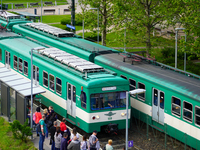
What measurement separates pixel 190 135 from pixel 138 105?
14.4 ft

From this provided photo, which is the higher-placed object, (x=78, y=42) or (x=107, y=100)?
(x=78, y=42)

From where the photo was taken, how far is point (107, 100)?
19.4 m

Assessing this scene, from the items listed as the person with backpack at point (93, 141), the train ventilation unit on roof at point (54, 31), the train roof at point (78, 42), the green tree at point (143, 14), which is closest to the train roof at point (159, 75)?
the train roof at point (78, 42)

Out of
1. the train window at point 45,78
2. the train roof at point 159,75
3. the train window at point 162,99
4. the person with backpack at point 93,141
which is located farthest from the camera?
the train window at point 45,78

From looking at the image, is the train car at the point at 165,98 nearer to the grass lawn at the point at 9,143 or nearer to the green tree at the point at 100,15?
the grass lawn at the point at 9,143

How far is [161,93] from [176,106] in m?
1.33

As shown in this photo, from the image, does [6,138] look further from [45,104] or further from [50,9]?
[50,9]

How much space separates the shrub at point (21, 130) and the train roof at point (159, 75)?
6.43m

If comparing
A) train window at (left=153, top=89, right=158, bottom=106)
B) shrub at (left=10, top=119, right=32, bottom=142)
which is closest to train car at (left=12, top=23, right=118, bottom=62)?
train window at (left=153, top=89, right=158, bottom=106)

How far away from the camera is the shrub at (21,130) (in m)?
19.0

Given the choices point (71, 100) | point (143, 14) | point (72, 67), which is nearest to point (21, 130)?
point (71, 100)

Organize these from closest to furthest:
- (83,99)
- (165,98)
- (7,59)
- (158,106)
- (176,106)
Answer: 1. (176,106)
2. (83,99)
3. (165,98)
4. (158,106)
5. (7,59)

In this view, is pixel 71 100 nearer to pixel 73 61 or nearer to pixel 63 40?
pixel 73 61

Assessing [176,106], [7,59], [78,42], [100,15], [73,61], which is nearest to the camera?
[176,106]
